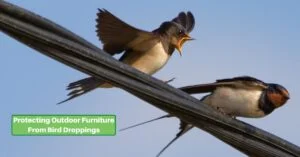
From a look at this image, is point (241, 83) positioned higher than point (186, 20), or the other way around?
point (186, 20)

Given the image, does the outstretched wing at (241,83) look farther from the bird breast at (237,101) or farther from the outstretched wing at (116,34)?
the outstretched wing at (116,34)

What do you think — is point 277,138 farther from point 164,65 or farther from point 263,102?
point 164,65

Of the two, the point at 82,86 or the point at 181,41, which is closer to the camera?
the point at 82,86

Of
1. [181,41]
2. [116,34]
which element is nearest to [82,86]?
[116,34]

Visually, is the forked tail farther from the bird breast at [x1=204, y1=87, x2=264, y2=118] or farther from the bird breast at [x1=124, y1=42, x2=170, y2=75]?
the bird breast at [x1=204, y1=87, x2=264, y2=118]

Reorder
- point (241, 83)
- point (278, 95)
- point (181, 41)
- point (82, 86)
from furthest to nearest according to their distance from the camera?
point (181, 41), point (82, 86), point (241, 83), point (278, 95)

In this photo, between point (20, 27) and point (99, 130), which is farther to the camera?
point (99, 130)

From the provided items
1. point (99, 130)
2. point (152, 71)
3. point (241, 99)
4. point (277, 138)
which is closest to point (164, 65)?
point (152, 71)

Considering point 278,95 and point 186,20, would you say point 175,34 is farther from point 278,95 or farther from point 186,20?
point 278,95
